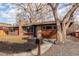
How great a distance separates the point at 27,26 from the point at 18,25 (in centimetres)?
10

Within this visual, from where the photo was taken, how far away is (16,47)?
1769 millimetres

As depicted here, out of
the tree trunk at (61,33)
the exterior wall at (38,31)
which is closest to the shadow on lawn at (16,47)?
the exterior wall at (38,31)

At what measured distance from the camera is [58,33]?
5.69ft

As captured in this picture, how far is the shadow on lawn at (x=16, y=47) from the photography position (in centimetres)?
176

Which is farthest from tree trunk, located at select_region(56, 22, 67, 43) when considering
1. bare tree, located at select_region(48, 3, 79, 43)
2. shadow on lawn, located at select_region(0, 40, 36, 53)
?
shadow on lawn, located at select_region(0, 40, 36, 53)

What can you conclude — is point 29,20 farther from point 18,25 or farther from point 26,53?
point 26,53

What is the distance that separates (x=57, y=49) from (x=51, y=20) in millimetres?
349

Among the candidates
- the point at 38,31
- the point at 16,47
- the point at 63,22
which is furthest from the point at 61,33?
the point at 16,47

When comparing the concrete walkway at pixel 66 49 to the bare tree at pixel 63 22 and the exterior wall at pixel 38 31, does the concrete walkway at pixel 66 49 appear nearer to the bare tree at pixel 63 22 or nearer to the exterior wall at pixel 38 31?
the bare tree at pixel 63 22

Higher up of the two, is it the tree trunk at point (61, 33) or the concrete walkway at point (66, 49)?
the tree trunk at point (61, 33)

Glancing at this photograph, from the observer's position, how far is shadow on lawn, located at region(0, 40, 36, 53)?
1758 mm

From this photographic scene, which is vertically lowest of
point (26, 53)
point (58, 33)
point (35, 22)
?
point (26, 53)

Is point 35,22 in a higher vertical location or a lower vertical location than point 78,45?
higher

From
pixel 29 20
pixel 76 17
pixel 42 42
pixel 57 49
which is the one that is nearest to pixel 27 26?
pixel 29 20
